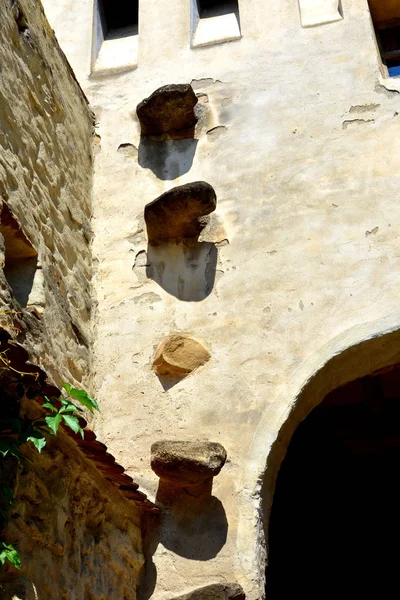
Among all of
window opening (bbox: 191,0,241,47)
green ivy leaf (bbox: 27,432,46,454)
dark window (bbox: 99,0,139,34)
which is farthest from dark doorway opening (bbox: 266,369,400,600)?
green ivy leaf (bbox: 27,432,46,454)

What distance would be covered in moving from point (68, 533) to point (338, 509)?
12.0ft

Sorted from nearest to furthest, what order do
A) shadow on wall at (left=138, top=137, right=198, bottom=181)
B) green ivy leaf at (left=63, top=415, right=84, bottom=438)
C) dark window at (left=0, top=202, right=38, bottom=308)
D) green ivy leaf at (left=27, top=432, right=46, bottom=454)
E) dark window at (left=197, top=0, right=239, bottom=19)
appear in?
green ivy leaf at (left=27, top=432, right=46, bottom=454), green ivy leaf at (left=63, top=415, right=84, bottom=438), dark window at (left=0, top=202, right=38, bottom=308), shadow on wall at (left=138, top=137, right=198, bottom=181), dark window at (left=197, top=0, right=239, bottom=19)

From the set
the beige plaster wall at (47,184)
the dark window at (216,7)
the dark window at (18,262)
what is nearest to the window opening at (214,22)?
the dark window at (216,7)

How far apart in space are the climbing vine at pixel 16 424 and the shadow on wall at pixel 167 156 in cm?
227

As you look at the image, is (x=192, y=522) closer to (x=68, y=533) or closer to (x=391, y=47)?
(x=68, y=533)

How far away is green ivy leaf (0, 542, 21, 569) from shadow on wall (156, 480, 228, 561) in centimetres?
122

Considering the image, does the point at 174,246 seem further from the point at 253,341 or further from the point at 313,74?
the point at 313,74

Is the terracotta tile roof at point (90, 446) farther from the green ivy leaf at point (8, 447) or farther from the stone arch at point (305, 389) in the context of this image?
the stone arch at point (305, 389)

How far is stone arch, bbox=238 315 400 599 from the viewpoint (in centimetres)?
374

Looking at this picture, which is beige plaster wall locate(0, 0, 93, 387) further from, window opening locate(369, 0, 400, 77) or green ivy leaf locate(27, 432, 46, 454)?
window opening locate(369, 0, 400, 77)

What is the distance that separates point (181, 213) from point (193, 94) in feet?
2.87

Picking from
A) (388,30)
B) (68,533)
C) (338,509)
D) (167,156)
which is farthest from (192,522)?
(388,30)

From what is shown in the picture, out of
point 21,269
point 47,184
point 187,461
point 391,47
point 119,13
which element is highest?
point 119,13

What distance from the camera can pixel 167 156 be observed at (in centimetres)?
496
